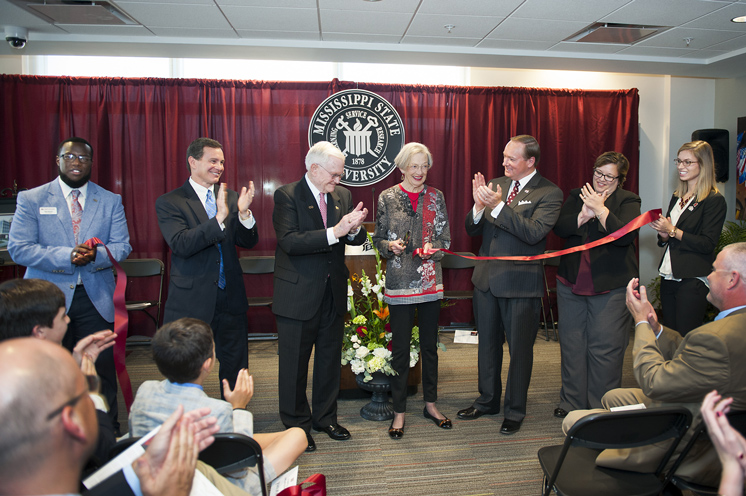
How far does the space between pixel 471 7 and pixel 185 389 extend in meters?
3.86

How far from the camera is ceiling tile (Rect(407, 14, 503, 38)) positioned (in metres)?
4.48

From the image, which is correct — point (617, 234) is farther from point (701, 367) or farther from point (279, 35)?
point (279, 35)

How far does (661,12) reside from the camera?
14.2 ft

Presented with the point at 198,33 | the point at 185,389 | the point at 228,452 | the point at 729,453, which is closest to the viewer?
the point at 729,453

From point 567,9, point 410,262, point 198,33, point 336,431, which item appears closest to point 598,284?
point 410,262

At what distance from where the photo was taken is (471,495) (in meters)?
2.77

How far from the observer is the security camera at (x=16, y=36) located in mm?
4699

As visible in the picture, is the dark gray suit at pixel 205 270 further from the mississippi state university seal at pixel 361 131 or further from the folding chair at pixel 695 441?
the mississippi state university seal at pixel 361 131

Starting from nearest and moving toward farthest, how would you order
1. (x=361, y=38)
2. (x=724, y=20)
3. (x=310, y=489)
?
(x=310, y=489) → (x=724, y=20) → (x=361, y=38)

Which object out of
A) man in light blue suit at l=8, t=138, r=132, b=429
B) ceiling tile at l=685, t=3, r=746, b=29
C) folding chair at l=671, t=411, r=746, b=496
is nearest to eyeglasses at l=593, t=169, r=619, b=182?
folding chair at l=671, t=411, r=746, b=496

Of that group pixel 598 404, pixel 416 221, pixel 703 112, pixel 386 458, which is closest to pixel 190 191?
pixel 416 221

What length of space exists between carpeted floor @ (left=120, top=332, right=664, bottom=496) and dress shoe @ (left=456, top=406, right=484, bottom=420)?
0.15 feet

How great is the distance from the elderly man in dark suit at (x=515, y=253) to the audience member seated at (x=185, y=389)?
2092mm

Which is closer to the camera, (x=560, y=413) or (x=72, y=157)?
(x=72, y=157)
